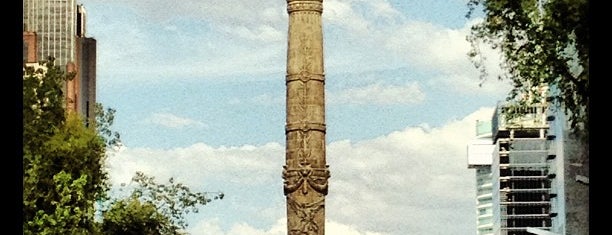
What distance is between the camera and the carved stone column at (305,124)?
29047 millimetres

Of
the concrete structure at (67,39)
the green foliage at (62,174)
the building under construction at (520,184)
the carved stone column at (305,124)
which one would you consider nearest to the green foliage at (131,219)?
the green foliage at (62,174)

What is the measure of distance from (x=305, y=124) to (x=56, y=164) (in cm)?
1354

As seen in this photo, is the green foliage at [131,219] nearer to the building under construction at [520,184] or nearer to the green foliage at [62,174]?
the green foliage at [62,174]

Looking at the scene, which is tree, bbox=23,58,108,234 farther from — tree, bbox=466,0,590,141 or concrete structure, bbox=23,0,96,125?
concrete structure, bbox=23,0,96,125

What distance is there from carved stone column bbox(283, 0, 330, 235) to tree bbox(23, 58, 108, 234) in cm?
1007

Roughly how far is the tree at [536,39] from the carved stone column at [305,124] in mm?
5748

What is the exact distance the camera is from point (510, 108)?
25312 mm

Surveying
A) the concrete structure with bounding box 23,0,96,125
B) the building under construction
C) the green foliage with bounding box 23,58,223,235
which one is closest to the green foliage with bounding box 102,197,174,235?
the green foliage with bounding box 23,58,223,235

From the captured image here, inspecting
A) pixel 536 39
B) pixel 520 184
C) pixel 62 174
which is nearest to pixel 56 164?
pixel 62 174

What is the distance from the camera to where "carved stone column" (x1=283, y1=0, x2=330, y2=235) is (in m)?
29.0

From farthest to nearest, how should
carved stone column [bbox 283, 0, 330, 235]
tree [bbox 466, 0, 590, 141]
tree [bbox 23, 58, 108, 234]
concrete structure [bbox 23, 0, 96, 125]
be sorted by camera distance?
concrete structure [bbox 23, 0, 96, 125] < tree [bbox 23, 58, 108, 234] < carved stone column [bbox 283, 0, 330, 235] < tree [bbox 466, 0, 590, 141]

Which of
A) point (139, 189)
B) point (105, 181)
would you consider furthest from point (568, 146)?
point (105, 181)
